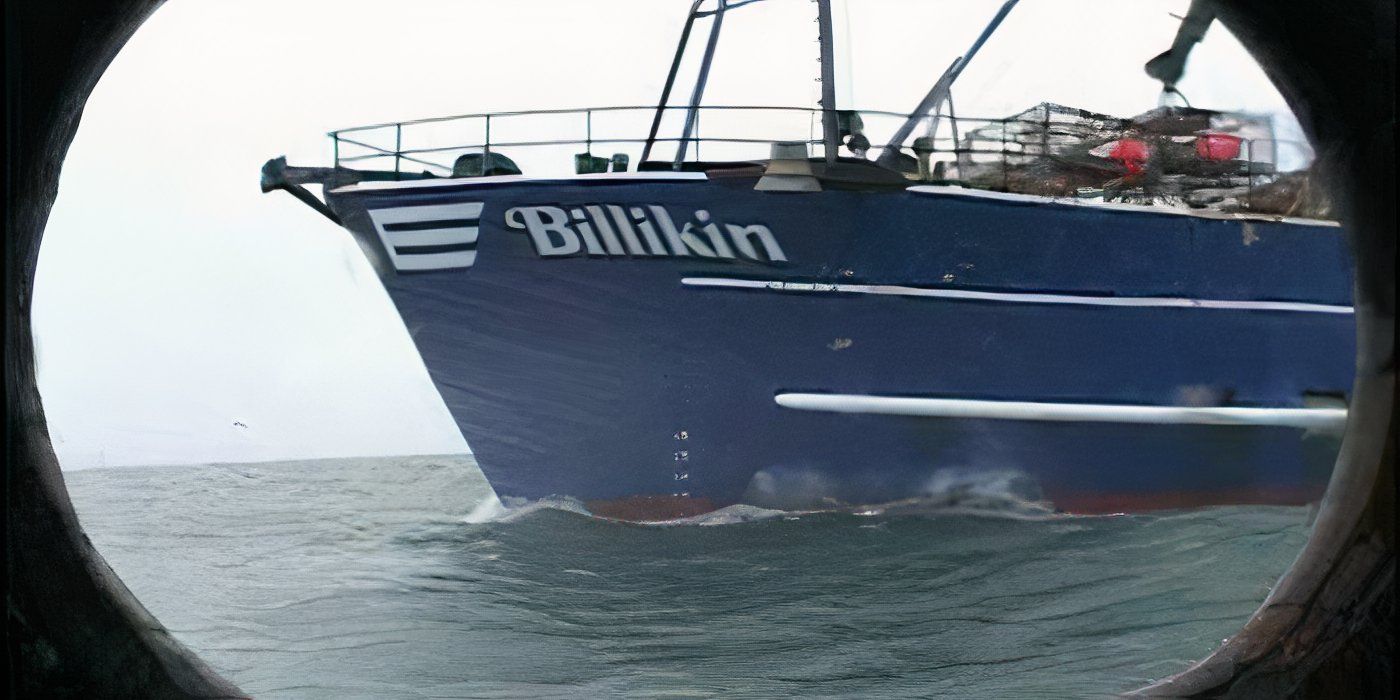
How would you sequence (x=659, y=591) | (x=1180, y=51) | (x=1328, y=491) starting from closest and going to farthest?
(x=1328, y=491)
(x=1180, y=51)
(x=659, y=591)

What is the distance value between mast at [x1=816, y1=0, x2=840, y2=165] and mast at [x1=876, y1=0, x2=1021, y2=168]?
15.3 inches

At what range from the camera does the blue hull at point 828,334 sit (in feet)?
23.5

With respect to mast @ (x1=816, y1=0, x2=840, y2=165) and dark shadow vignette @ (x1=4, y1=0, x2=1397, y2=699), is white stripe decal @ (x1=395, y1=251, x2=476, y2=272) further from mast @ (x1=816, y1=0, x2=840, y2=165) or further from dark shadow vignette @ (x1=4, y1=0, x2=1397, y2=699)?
dark shadow vignette @ (x1=4, y1=0, x2=1397, y2=699)

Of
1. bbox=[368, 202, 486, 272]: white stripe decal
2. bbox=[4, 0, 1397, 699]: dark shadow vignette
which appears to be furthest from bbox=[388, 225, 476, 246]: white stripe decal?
bbox=[4, 0, 1397, 699]: dark shadow vignette

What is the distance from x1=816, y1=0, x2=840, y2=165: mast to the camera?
6.87 metres

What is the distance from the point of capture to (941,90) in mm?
7008

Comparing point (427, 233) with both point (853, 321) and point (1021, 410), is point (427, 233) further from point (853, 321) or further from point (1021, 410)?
point (1021, 410)

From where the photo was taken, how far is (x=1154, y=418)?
7.63 m

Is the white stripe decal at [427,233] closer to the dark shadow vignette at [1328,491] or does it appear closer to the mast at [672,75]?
the mast at [672,75]

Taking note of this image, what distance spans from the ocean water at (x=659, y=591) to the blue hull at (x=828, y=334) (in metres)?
0.38

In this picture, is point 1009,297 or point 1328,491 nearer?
point 1328,491

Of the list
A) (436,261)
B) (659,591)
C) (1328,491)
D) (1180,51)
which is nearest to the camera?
(1328,491)

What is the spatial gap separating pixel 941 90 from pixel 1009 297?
1.46m

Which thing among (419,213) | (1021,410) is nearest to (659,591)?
(1021,410)
